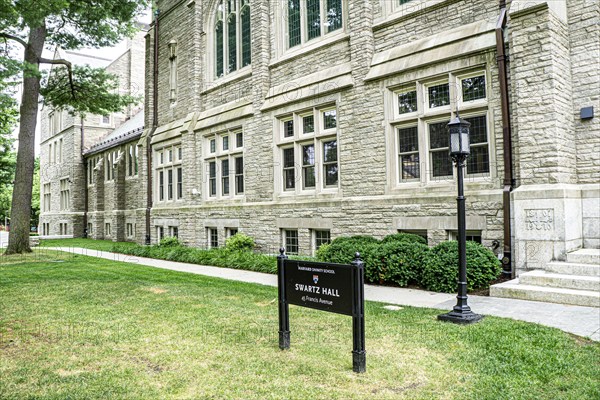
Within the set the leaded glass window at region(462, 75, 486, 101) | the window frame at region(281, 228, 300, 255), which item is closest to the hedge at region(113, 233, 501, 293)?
the window frame at region(281, 228, 300, 255)

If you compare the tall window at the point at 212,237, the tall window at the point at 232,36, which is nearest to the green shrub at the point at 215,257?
the tall window at the point at 212,237

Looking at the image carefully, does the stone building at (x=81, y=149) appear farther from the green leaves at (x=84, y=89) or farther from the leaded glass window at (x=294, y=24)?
the leaded glass window at (x=294, y=24)

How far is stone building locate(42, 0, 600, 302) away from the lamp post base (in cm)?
325

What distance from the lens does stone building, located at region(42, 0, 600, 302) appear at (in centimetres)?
873

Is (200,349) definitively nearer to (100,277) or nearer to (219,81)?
(100,277)

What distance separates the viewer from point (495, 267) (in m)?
8.46

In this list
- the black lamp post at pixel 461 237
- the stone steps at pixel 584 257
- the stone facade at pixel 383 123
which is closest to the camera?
the black lamp post at pixel 461 237

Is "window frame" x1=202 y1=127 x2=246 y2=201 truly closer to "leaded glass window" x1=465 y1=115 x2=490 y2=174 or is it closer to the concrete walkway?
the concrete walkway

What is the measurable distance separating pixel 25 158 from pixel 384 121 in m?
12.8

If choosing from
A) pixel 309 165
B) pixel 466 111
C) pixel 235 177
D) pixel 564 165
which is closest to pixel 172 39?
pixel 235 177

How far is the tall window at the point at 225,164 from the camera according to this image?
16.8 meters

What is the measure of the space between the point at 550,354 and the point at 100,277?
9808 millimetres

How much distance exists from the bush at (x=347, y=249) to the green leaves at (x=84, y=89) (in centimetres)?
1266

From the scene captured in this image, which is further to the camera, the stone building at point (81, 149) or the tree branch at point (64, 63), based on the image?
the stone building at point (81, 149)
